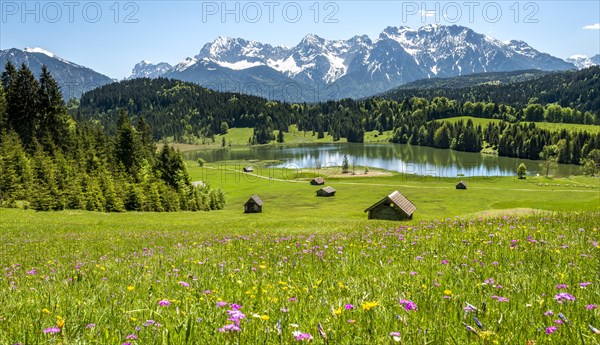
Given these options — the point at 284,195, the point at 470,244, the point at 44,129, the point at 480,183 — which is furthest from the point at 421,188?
the point at 470,244

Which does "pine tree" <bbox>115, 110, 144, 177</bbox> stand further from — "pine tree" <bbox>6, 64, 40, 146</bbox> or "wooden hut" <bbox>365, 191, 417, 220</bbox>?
"wooden hut" <bbox>365, 191, 417, 220</bbox>

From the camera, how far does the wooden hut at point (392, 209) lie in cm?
6094

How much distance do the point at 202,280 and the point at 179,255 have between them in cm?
448

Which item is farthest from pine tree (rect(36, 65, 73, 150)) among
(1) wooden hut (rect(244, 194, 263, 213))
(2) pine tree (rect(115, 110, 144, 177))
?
(1) wooden hut (rect(244, 194, 263, 213))

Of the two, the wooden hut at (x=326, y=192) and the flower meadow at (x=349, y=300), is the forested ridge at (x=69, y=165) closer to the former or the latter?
the wooden hut at (x=326, y=192)

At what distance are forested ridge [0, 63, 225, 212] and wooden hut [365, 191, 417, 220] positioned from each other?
36.5 meters

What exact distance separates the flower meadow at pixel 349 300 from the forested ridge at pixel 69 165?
56.9 metres

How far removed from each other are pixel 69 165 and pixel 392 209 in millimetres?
56037

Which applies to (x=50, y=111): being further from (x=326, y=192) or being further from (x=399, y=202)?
(x=399, y=202)

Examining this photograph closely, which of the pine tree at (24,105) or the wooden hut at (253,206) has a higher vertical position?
the pine tree at (24,105)

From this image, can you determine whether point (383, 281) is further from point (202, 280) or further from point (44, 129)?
point (44, 129)

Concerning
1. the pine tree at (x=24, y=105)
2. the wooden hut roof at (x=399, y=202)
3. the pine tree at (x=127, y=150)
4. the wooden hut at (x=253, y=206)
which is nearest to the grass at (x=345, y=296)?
the wooden hut roof at (x=399, y=202)

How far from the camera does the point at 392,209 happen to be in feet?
207

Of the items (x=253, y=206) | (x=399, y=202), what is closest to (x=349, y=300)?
(x=399, y=202)
